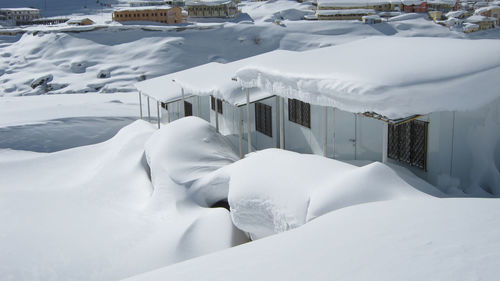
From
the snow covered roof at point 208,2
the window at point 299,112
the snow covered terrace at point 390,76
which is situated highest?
the snow covered roof at point 208,2

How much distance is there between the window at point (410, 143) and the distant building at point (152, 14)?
47.3 metres

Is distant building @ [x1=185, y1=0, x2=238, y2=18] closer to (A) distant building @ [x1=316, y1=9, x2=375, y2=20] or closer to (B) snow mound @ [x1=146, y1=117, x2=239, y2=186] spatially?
(A) distant building @ [x1=316, y1=9, x2=375, y2=20]

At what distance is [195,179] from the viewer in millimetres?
10602

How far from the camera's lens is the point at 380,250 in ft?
14.6

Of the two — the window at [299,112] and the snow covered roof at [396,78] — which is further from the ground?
the snow covered roof at [396,78]

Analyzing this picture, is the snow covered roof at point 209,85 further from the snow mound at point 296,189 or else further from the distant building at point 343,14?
the distant building at point 343,14

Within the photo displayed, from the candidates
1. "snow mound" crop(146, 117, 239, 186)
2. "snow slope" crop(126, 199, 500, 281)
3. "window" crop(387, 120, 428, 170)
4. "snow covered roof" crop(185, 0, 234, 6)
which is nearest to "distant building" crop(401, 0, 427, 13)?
"snow covered roof" crop(185, 0, 234, 6)

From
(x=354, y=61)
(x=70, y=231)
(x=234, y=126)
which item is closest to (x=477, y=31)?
(x=234, y=126)

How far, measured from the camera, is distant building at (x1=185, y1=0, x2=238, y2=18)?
59.0 m

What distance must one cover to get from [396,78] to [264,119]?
6.10 m

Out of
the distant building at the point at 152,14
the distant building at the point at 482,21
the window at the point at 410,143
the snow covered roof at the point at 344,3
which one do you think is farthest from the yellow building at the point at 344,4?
the window at the point at 410,143

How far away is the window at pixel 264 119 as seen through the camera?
12.8 m

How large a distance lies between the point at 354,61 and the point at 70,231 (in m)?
6.71

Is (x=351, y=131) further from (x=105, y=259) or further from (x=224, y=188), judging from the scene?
(x=105, y=259)
